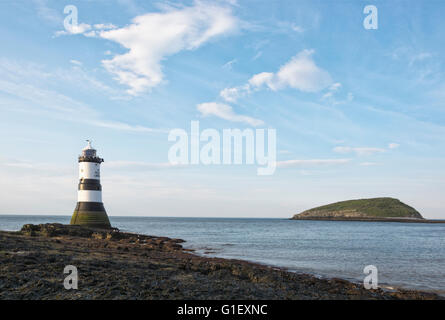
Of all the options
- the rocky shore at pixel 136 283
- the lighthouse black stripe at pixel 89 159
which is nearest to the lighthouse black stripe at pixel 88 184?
the lighthouse black stripe at pixel 89 159

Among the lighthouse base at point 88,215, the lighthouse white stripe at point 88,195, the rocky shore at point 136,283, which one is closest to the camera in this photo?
the rocky shore at point 136,283

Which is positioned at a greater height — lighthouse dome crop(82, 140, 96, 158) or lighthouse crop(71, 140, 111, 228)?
lighthouse dome crop(82, 140, 96, 158)

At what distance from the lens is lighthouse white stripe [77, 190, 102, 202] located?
47.0 m

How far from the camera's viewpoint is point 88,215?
1880 inches

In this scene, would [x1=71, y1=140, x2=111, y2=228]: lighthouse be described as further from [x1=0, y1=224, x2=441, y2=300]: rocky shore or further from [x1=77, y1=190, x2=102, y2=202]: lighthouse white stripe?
[x1=0, y1=224, x2=441, y2=300]: rocky shore

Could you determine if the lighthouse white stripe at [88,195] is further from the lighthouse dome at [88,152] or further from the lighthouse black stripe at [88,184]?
the lighthouse dome at [88,152]

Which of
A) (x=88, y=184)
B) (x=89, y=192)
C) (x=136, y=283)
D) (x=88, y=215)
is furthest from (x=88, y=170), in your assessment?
(x=136, y=283)

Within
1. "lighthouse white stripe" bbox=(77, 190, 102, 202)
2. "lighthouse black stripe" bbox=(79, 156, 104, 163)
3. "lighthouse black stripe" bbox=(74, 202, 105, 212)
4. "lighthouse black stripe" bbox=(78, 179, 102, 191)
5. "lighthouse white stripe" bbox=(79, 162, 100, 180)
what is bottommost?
"lighthouse black stripe" bbox=(74, 202, 105, 212)

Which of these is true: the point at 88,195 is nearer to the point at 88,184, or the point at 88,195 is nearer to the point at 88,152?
the point at 88,184

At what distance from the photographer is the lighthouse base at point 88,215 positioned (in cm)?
4753

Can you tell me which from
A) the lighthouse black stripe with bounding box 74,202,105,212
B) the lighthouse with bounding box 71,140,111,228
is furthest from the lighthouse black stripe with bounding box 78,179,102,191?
the lighthouse black stripe with bounding box 74,202,105,212

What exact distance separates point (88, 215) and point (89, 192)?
133 inches
